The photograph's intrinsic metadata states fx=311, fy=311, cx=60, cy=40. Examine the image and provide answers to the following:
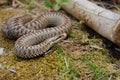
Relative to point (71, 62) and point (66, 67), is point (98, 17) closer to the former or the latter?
point (71, 62)

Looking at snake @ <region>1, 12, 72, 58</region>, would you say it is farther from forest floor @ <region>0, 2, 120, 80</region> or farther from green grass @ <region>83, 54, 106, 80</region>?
green grass @ <region>83, 54, 106, 80</region>

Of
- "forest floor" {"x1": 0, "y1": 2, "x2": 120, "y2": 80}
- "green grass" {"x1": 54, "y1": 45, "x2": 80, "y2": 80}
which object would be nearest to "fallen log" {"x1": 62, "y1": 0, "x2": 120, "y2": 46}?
"forest floor" {"x1": 0, "y1": 2, "x2": 120, "y2": 80}

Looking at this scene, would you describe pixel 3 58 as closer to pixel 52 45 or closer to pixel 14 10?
pixel 52 45

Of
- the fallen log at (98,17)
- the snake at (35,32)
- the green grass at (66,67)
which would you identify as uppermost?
the fallen log at (98,17)

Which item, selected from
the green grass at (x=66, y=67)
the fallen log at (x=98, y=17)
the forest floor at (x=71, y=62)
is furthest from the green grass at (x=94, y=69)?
the fallen log at (x=98, y=17)

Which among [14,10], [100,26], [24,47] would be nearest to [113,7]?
[100,26]

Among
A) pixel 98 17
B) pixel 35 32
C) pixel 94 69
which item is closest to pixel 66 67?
pixel 94 69

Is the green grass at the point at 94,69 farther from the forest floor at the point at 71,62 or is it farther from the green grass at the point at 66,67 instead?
the green grass at the point at 66,67
